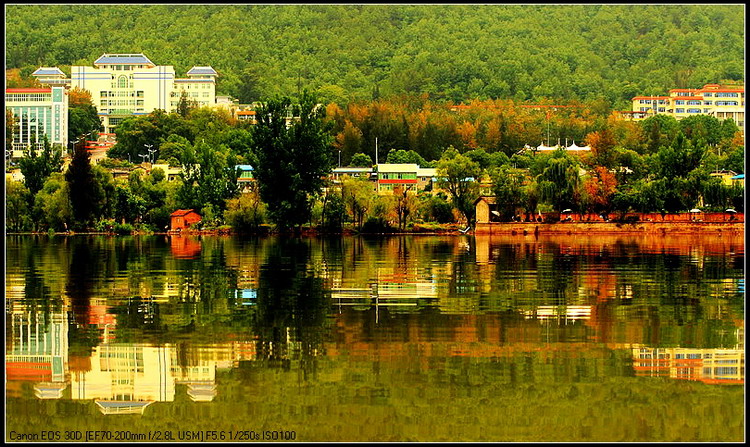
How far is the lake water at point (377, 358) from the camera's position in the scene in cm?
1020

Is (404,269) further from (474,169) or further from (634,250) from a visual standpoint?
(474,169)

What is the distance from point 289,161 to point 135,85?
104 metres

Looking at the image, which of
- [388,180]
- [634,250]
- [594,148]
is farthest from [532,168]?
[634,250]

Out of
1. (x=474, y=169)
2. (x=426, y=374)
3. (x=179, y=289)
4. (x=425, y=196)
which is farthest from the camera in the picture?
(x=425, y=196)

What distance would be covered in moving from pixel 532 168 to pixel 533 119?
50454 millimetres

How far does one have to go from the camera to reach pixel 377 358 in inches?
509

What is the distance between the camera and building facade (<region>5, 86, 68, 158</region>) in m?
131

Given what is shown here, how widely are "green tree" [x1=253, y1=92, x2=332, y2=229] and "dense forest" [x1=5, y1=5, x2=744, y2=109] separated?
100760mm

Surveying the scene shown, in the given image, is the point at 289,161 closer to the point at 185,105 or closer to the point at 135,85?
the point at 185,105

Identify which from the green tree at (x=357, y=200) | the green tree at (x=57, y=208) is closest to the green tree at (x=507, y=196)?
the green tree at (x=357, y=200)

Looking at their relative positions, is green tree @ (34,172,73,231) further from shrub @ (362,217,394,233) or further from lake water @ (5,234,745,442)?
lake water @ (5,234,745,442)

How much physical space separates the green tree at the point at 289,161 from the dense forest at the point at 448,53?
331ft

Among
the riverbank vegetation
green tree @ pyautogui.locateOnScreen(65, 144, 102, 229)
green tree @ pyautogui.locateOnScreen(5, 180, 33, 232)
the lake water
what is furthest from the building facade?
the lake water

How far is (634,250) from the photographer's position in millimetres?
35938
